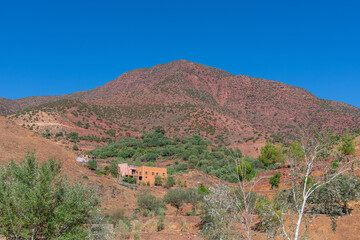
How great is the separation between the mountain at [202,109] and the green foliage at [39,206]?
157 ft

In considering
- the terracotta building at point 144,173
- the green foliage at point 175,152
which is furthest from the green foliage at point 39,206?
the green foliage at point 175,152

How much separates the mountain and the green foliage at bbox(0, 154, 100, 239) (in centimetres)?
4797

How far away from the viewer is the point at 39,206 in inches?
373

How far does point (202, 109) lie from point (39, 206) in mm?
79907

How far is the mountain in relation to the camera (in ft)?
254

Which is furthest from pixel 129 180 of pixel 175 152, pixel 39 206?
pixel 39 206

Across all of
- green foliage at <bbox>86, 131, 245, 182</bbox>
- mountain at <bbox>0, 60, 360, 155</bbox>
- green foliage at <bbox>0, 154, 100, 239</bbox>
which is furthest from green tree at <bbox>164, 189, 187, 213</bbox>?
mountain at <bbox>0, 60, 360, 155</bbox>

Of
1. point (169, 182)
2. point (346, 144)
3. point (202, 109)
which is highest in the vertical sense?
point (202, 109)

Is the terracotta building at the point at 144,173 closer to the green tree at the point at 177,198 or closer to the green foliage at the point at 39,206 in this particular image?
the green tree at the point at 177,198

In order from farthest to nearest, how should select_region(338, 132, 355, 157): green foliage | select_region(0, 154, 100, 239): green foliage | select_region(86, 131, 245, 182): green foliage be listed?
select_region(86, 131, 245, 182): green foliage → select_region(0, 154, 100, 239): green foliage → select_region(338, 132, 355, 157): green foliage

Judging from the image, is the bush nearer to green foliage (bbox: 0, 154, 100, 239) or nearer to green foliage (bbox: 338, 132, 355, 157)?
green foliage (bbox: 338, 132, 355, 157)

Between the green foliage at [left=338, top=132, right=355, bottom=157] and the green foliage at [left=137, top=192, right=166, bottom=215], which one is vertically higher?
the green foliage at [left=338, top=132, right=355, bottom=157]

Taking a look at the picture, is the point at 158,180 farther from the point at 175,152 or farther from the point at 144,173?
the point at 175,152

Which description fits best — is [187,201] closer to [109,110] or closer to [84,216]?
[84,216]
